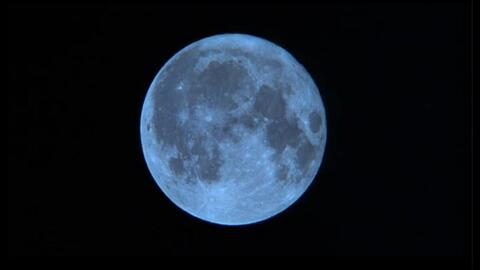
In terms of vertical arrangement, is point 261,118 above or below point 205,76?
below

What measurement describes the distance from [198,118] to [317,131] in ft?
3.97

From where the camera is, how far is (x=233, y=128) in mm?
4113

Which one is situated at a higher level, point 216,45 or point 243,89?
point 216,45

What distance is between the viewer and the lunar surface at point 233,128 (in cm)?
415

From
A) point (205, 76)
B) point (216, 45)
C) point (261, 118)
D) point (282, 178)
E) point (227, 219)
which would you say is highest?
point (216, 45)

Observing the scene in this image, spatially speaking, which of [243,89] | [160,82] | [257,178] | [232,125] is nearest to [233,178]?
[257,178]

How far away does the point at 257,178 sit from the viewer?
436cm

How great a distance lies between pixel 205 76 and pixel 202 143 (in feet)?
1.95

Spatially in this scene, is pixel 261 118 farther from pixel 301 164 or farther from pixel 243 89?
pixel 301 164

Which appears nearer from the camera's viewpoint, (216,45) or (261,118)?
(261,118)

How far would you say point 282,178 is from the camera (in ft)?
14.8

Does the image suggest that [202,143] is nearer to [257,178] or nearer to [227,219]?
[257,178]

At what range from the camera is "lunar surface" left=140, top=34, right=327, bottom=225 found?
415 cm

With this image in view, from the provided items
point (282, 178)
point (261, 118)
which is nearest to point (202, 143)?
point (261, 118)
